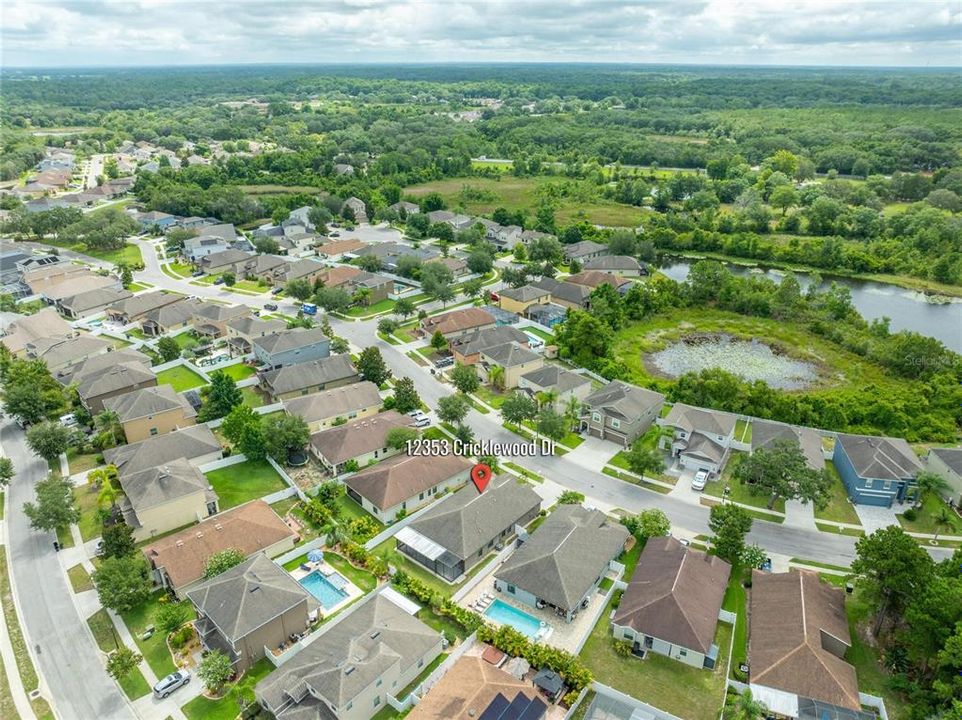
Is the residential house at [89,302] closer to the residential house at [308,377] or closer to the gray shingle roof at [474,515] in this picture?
the residential house at [308,377]

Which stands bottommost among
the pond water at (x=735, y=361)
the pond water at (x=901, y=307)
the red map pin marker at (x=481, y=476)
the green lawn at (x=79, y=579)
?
the pond water at (x=901, y=307)

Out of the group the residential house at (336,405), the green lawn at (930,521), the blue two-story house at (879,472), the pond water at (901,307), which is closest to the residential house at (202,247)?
the residential house at (336,405)

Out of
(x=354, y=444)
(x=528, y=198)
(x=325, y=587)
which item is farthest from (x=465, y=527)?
(x=528, y=198)

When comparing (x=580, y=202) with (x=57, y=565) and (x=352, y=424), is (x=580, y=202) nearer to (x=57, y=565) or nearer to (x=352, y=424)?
(x=352, y=424)

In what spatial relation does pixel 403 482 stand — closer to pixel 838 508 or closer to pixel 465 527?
pixel 465 527

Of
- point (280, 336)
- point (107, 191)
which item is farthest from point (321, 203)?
point (280, 336)

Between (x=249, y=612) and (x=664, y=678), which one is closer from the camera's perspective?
(x=664, y=678)
